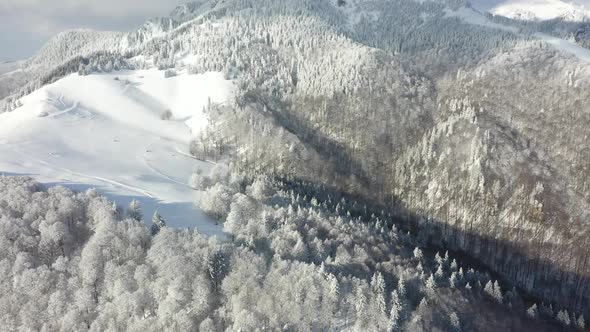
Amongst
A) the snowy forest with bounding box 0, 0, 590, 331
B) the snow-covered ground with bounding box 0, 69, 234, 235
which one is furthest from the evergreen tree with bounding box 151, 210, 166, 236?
the snow-covered ground with bounding box 0, 69, 234, 235

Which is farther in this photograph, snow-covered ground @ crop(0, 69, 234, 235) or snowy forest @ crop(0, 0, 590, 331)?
snow-covered ground @ crop(0, 69, 234, 235)

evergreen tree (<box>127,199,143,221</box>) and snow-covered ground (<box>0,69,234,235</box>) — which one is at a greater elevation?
snow-covered ground (<box>0,69,234,235</box>)

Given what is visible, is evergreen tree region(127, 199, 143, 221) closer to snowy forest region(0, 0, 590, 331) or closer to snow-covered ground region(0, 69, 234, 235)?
snowy forest region(0, 0, 590, 331)

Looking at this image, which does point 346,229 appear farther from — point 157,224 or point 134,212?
point 134,212

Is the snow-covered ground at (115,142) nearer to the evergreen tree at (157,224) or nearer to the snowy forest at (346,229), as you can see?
the evergreen tree at (157,224)

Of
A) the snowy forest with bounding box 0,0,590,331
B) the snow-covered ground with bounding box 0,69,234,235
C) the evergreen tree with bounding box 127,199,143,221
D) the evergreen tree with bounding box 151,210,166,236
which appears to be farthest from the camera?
the snow-covered ground with bounding box 0,69,234,235

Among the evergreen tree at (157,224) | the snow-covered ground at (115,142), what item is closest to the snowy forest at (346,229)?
the evergreen tree at (157,224)

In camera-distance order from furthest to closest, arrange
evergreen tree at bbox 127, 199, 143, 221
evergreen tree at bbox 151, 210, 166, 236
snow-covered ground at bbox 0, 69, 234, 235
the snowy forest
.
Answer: snow-covered ground at bbox 0, 69, 234, 235 < evergreen tree at bbox 127, 199, 143, 221 < evergreen tree at bbox 151, 210, 166, 236 < the snowy forest
